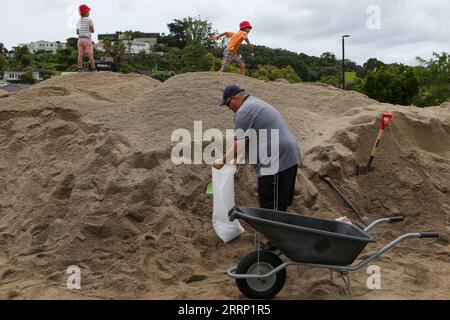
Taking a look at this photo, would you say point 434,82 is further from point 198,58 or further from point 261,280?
point 261,280

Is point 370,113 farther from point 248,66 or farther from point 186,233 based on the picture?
point 248,66

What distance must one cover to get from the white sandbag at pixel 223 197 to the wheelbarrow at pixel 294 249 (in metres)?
0.41

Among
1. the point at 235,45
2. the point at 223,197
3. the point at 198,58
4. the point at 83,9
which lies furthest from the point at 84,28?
the point at 198,58

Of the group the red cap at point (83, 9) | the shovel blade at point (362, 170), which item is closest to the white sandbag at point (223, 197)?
the shovel blade at point (362, 170)

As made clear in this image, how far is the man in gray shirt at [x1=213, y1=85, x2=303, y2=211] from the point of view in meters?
3.89

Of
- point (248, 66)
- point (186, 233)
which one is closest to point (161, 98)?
point (186, 233)

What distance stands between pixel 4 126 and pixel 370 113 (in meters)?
4.69

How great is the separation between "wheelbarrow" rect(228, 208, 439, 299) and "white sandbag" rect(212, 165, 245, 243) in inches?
16.0

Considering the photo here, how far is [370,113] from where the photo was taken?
6434 mm

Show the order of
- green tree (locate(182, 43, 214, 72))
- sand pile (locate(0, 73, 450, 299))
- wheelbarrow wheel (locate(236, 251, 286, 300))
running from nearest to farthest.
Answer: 1. wheelbarrow wheel (locate(236, 251, 286, 300))
2. sand pile (locate(0, 73, 450, 299))
3. green tree (locate(182, 43, 214, 72))

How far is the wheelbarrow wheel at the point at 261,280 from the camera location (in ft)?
11.5

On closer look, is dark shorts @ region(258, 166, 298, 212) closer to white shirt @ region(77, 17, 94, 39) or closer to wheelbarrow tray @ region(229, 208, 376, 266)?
wheelbarrow tray @ region(229, 208, 376, 266)

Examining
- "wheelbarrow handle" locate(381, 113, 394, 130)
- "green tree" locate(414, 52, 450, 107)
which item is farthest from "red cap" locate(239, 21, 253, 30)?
"green tree" locate(414, 52, 450, 107)

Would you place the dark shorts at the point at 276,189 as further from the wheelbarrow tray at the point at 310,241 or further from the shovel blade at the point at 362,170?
the shovel blade at the point at 362,170
